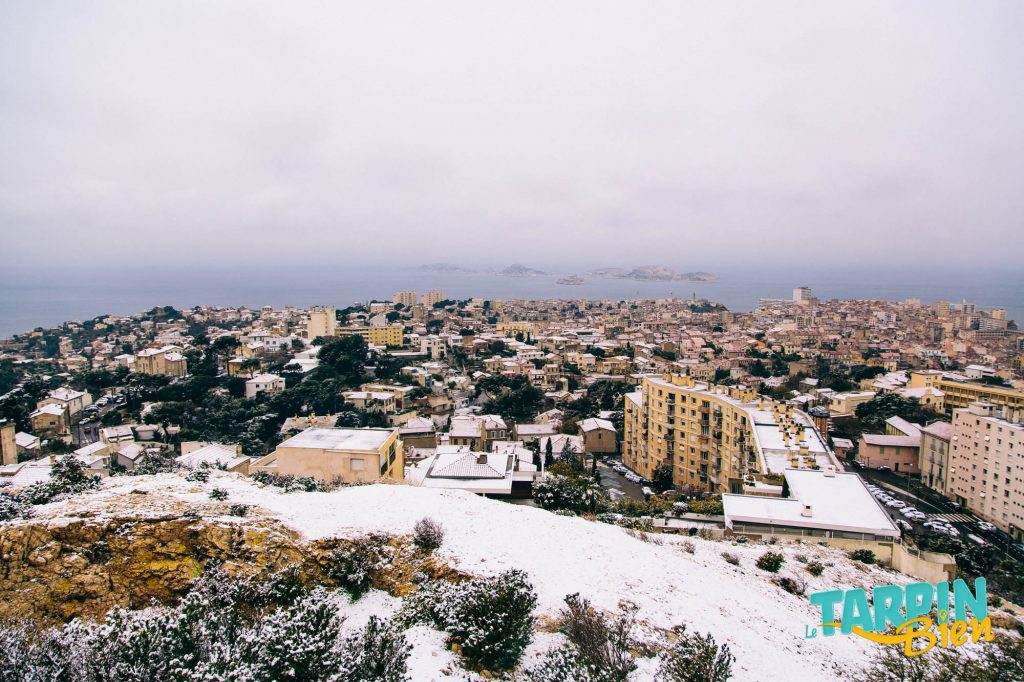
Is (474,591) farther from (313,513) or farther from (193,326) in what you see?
(193,326)

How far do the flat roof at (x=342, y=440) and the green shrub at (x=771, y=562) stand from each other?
→ 356 inches

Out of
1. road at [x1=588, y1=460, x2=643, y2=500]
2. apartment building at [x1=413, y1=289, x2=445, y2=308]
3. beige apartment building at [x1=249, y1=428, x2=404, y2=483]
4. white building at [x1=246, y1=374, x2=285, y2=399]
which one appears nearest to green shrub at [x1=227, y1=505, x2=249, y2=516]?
beige apartment building at [x1=249, y1=428, x2=404, y2=483]

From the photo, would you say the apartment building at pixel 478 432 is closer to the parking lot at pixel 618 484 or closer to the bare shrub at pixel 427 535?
the parking lot at pixel 618 484

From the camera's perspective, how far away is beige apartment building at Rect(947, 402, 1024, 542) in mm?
19562

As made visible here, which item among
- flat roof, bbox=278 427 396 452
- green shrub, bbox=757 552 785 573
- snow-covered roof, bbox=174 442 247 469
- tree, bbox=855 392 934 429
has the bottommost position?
tree, bbox=855 392 934 429

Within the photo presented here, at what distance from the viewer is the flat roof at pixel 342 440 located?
14781mm

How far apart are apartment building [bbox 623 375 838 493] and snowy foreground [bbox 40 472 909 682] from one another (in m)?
6.50

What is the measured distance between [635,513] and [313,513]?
8134 millimetres

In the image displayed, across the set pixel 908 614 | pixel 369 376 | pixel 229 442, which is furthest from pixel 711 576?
pixel 369 376

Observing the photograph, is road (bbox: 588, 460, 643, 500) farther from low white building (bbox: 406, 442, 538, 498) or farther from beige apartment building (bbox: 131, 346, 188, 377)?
beige apartment building (bbox: 131, 346, 188, 377)

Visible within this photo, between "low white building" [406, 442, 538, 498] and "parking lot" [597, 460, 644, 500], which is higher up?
"low white building" [406, 442, 538, 498]

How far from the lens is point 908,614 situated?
6586 millimetres

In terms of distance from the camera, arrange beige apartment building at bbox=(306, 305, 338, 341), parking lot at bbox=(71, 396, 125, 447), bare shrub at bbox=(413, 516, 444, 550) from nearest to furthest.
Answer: bare shrub at bbox=(413, 516, 444, 550), parking lot at bbox=(71, 396, 125, 447), beige apartment building at bbox=(306, 305, 338, 341)

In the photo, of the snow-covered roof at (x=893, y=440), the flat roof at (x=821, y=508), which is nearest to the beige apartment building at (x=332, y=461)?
the flat roof at (x=821, y=508)
